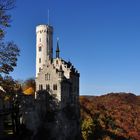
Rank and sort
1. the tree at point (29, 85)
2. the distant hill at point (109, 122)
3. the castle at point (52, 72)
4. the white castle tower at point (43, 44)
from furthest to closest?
the distant hill at point (109, 122) → the tree at point (29, 85) → the white castle tower at point (43, 44) → the castle at point (52, 72)

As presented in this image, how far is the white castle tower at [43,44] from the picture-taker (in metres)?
98.0

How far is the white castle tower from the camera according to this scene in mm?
98000

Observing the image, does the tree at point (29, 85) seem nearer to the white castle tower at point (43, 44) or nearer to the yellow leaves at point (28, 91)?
the yellow leaves at point (28, 91)

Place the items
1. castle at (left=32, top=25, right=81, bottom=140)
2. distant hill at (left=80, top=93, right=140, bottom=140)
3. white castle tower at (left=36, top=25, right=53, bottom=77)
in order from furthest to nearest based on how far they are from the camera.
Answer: distant hill at (left=80, top=93, right=140, bottom=140) < white castle tower at (left=36, top=25, right=53, bottom=77) < castle at (left=32, top=25, right=81, bottom=140)

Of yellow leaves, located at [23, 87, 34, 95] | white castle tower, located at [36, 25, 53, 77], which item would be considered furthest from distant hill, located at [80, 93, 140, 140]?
white castle tower, located at [36, 25, 53, 77]

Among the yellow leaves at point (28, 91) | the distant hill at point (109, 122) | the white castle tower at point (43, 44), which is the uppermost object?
the white castle tower at point (43, 44)

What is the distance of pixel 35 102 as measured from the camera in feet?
283

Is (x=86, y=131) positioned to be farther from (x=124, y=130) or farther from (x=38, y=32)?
(x=124, y=130)

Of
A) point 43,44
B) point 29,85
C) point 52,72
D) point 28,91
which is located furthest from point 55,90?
point 29,85

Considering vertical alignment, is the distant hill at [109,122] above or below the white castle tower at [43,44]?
below

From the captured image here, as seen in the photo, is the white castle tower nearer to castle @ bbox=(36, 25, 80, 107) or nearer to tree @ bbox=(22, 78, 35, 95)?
castle @ bbox=(36, 25, 80, 107)

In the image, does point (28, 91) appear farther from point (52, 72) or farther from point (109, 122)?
point (109, 122)

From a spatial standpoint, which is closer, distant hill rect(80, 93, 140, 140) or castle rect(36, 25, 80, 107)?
castle rect(36, 25, 80, 107)

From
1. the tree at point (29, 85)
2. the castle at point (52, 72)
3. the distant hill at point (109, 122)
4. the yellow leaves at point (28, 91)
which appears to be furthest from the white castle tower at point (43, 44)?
the distant hill at point (109, 122)
